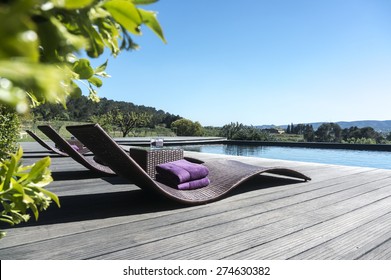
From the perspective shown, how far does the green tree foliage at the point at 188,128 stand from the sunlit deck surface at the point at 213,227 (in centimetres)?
2331

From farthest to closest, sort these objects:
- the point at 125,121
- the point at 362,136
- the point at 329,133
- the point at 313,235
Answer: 1. the point at 125,121
2. the point at 329,133
3. the point at 362,136
4. the point at 313,235

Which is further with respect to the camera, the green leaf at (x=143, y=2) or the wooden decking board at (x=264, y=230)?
the wooden decking board at (x=264, y=230)

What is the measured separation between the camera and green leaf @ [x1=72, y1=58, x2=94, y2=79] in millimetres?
760

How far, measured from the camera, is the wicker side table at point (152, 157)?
3766mm

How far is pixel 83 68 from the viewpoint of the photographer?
0.77 metres

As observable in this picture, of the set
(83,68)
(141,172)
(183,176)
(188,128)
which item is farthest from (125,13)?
(188,128)

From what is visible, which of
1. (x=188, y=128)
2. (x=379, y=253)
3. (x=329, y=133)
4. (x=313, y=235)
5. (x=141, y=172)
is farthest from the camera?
(x=188, y=128)

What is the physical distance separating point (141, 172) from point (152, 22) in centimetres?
197

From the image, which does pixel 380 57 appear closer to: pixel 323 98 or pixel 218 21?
pixel 218 21

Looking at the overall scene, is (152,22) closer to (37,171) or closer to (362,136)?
(37,171)

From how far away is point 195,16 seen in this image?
10.8 m

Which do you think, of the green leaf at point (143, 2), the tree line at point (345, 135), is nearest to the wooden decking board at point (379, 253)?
the green leaf at point (143, 2)

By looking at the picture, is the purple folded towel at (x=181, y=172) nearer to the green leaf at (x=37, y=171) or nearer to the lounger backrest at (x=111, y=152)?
the lounger backrest at (x=111, y=152)
